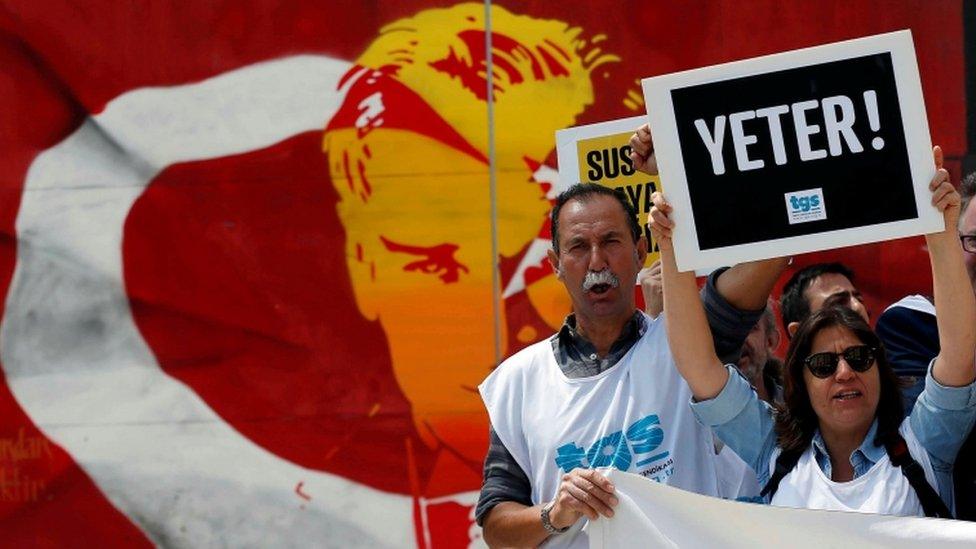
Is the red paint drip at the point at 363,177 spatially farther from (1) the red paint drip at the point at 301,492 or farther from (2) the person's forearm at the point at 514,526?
(2) the person's forearm at the point at 514,526

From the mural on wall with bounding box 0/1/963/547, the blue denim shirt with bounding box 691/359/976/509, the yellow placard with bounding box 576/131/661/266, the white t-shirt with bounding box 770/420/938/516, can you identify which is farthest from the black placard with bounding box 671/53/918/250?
the mural on wall with bounding box 0/1/963/547

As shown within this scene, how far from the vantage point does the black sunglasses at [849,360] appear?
10.8 feet

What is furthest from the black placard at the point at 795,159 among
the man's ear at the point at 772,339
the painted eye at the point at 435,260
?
the painted eye at the point at 435,260

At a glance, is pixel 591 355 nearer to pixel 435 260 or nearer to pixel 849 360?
pixel 849 360

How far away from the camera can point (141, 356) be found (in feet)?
18.5

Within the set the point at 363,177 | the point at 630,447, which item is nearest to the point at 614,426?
the point at 630,447

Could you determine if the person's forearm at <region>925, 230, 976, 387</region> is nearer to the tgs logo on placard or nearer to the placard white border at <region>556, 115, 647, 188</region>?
the tgs logo on placard

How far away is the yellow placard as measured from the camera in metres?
4.26

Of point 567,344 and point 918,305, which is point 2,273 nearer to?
point 567,344

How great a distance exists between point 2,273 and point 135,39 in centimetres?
95

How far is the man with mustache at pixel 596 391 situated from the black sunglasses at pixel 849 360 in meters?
0.22

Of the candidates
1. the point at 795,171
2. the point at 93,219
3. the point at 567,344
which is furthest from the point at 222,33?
the point at 795,171

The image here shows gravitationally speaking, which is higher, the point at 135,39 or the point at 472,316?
the point at 135,39

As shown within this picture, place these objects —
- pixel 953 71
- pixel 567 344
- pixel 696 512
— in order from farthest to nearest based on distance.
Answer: pixel 953 71 < pixel 567 344 < pixel 696 512
